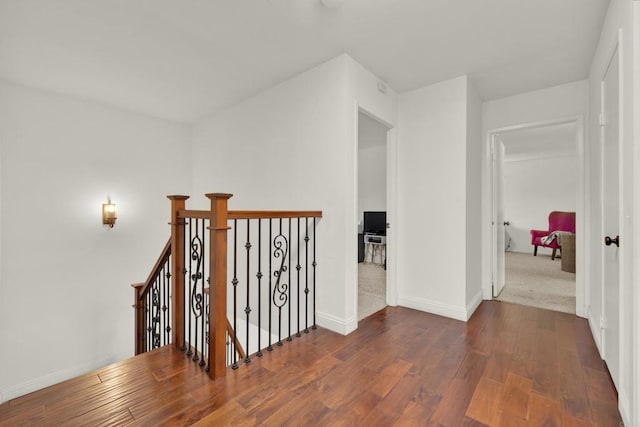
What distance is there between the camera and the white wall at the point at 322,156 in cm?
255

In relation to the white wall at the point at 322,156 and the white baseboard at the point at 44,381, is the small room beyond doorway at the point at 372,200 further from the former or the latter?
the white baseboard at the point at 44,381

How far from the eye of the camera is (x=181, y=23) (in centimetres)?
218

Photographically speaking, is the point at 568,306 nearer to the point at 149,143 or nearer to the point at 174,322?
the point at 174,322

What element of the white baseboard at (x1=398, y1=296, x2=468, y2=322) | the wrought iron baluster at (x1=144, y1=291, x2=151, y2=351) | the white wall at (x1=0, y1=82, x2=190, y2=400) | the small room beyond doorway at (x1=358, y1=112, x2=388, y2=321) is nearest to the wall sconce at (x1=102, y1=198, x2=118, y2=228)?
the white wall at (x1=0, y1=82, x2=190, y2=400)

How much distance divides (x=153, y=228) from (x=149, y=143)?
1.26 meters

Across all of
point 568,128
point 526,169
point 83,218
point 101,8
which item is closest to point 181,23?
point 101,8

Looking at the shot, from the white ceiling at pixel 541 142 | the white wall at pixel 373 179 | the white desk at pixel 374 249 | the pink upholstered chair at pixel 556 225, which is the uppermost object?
the white ceiling at pixel 541 142

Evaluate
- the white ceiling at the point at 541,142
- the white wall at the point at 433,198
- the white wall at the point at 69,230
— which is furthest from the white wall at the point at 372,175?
the white wall at the point at 69,230

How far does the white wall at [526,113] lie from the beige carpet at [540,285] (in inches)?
14.4

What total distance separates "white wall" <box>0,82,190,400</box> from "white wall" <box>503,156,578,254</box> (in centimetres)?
835

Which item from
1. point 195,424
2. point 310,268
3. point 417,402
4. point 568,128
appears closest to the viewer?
point 195,424

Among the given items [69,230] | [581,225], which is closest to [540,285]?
[581,225]
